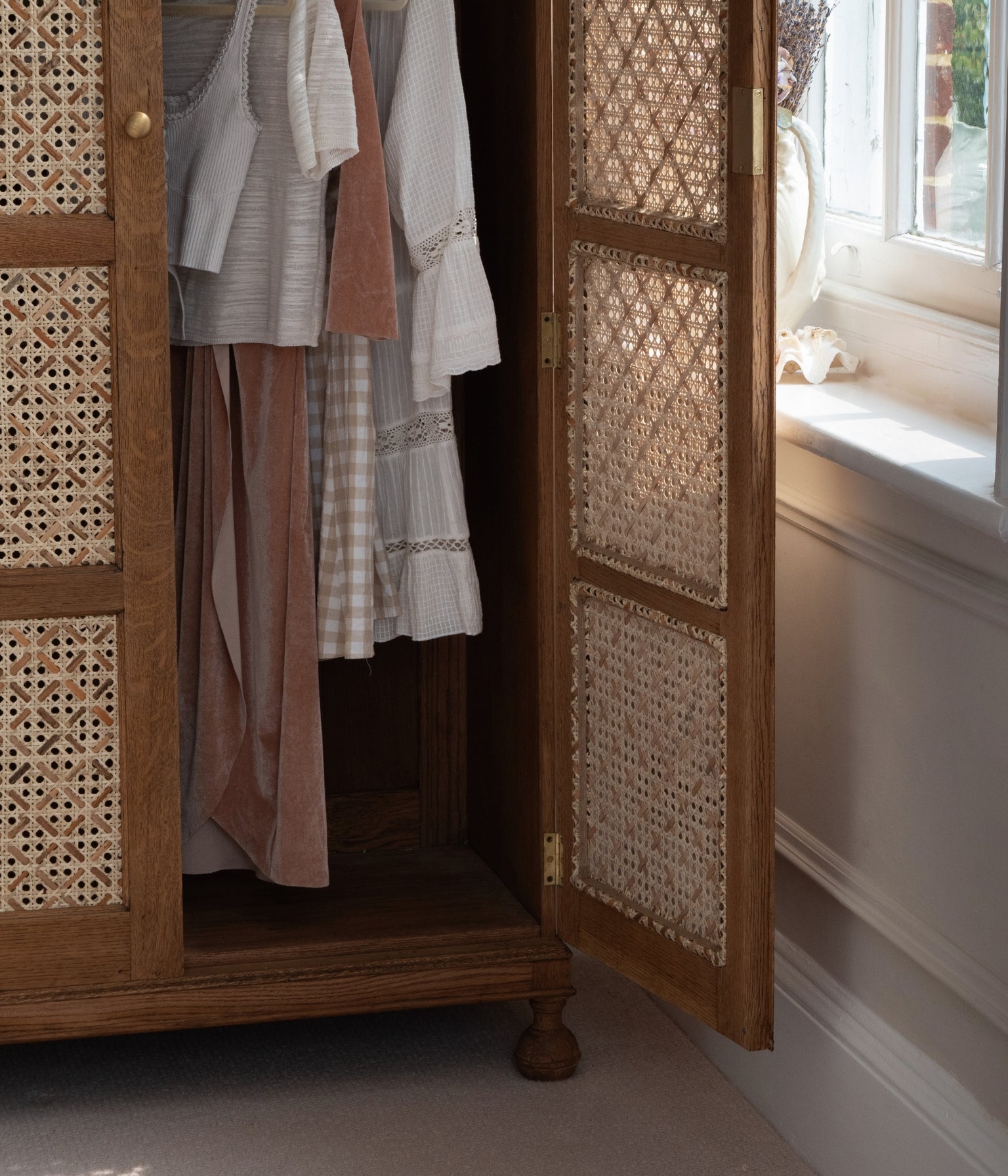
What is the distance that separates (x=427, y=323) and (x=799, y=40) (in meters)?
0.77

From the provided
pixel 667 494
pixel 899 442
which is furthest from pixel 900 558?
pixel 667 494

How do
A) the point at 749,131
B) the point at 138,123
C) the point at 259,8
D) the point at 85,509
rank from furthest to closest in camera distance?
the point at 259,8 < the point at 85,509 < the point at 138,123 < the point at 749,131

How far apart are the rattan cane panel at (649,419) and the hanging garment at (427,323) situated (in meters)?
0.15

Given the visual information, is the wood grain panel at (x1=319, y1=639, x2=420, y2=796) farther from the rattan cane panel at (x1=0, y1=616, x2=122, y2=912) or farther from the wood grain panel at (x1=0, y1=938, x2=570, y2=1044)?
the rattan cane panel at (x1=0, y1=616, x2=122, y2=912)

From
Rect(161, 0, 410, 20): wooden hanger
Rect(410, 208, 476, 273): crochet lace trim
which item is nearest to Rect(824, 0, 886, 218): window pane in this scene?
Rect(410, 208, 476, 273): crochet lace trim

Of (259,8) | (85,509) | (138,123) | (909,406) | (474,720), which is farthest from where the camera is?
(474,720)

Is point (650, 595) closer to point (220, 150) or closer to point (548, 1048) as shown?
point (548, 1048)

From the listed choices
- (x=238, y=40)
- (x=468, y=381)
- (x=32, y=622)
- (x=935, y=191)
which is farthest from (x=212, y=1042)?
(x=935, y=191)

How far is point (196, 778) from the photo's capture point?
2500mm

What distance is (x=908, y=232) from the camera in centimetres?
249

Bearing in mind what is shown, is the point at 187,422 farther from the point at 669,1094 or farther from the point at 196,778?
the point at 669,1094

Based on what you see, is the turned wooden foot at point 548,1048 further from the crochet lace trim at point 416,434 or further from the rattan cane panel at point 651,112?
the rattan cane panel at point 651,112

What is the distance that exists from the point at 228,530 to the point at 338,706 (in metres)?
0.55

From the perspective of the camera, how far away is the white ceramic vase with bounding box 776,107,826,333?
99.7 inches
